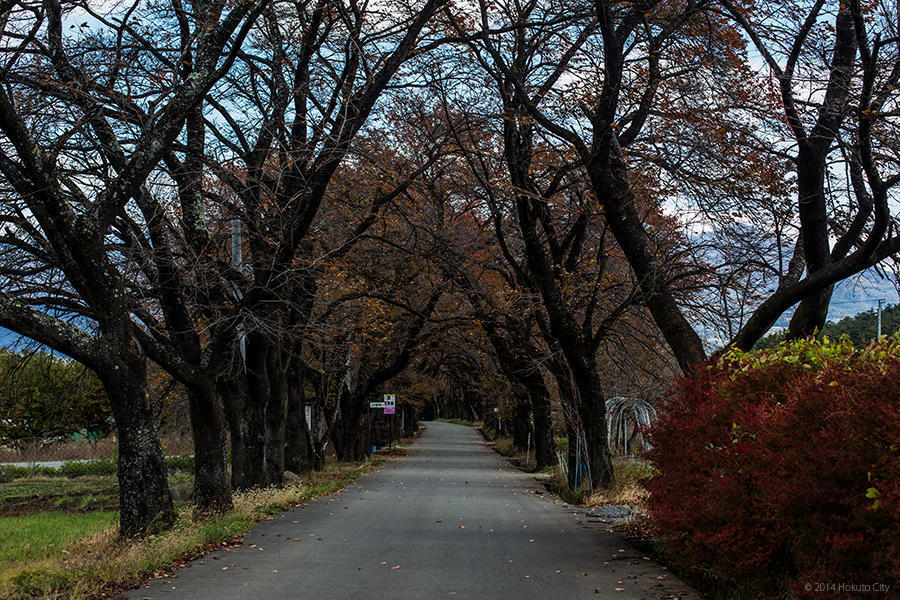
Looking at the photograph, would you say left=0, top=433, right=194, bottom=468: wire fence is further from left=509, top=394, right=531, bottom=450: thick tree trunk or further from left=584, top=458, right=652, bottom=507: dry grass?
left=584, top=458, right=652, bottom=507: dry grass

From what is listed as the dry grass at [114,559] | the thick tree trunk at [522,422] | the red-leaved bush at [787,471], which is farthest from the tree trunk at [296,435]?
the red-leaved bush at [787,471]

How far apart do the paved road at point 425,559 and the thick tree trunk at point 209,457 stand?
36.7 inches

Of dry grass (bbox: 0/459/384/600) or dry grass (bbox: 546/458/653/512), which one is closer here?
dry grass (bbox: 0/459/384/600)

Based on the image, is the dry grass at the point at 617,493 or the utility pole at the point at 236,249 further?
the dry grass at the point at 617,493

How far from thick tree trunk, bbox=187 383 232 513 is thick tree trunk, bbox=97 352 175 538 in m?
2.66

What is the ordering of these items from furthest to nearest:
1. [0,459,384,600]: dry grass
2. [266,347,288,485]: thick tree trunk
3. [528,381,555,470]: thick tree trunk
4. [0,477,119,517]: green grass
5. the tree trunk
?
1. [528,381,555,470]: thick tree trunk
2. the tree trunk
3. [0,477,119,517]: green grass
4. [266,347,288,485]: thick tree trunk
5. [0,459,384,600]: dry grass

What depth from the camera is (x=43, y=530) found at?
19.1 m

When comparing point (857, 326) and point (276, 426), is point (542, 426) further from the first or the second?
point (857, 326)

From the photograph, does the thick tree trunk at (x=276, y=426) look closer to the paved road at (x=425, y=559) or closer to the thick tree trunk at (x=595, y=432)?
the paved road at (x=425, y=559)

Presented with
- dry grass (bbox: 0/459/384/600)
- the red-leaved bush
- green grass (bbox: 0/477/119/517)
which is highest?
the red-leaved bush

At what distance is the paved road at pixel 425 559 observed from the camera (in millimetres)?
8562

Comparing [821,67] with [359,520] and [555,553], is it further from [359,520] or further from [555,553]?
[359,520]
